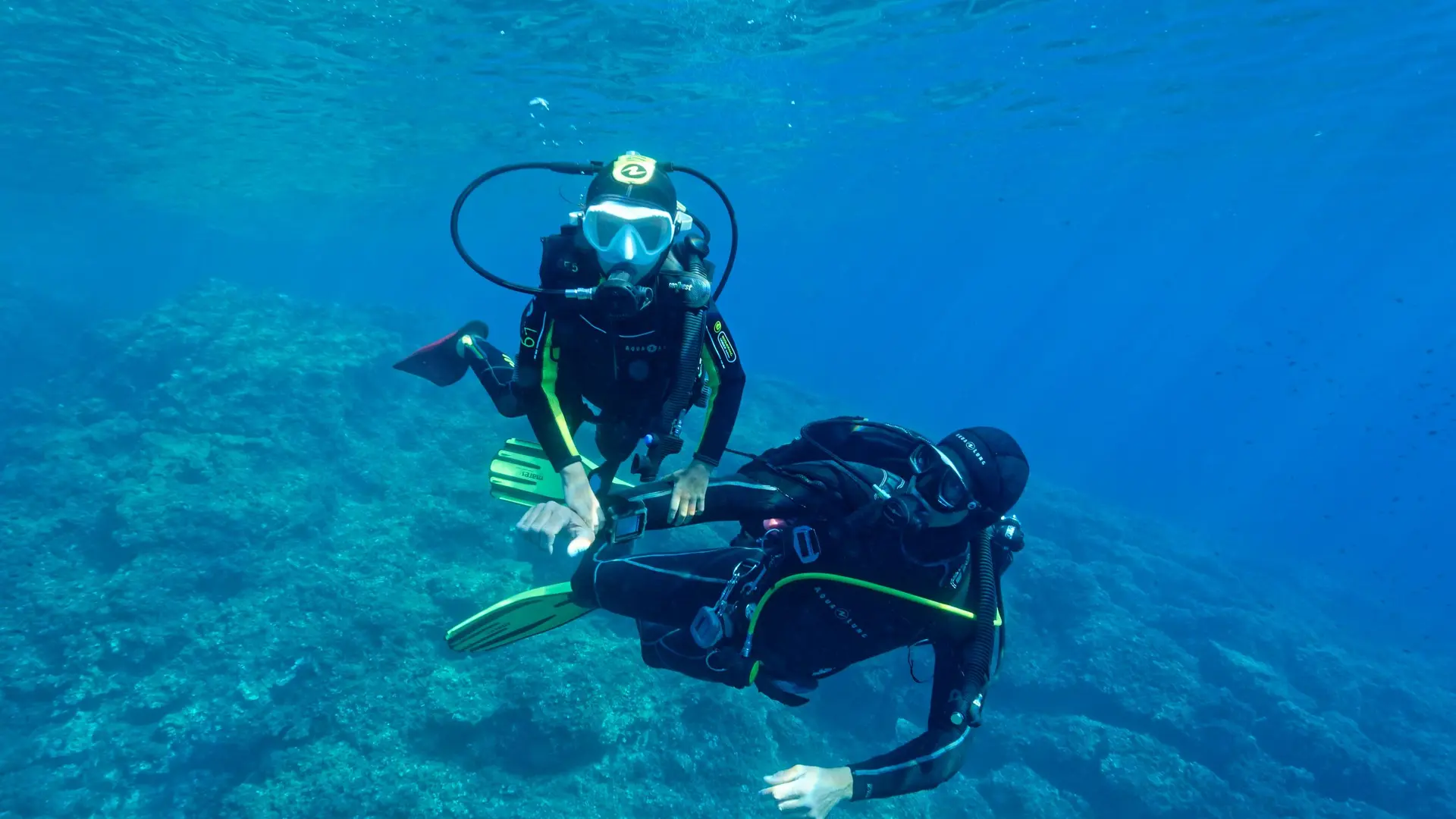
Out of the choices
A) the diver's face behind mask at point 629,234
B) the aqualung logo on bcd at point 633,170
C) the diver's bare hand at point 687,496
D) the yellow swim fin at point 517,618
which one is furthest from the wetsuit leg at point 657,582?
the aqualung logo on bcd at point 633,170

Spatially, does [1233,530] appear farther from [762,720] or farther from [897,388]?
[762,720]

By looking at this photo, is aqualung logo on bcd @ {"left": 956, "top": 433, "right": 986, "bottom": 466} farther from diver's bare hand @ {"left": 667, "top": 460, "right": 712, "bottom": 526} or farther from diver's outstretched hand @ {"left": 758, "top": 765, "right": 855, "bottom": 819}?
diver's outstretched hand @ {"left": 758, "top": 765, "right": 855, "bottom": 819}

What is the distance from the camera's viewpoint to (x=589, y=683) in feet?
28.2

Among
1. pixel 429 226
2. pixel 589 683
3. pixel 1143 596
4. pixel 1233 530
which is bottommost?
pixel 429 226

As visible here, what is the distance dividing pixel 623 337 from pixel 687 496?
1.25 m

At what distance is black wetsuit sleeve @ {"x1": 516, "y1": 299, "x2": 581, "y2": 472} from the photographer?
12.8 ft

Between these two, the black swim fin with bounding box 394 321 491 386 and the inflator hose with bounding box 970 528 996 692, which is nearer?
the inflator hose with bounding box 970 528 996 692

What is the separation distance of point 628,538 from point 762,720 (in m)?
7.11

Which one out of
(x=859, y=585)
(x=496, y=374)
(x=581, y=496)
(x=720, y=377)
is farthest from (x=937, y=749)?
(x=496, y=374)

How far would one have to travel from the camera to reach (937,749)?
3.05m

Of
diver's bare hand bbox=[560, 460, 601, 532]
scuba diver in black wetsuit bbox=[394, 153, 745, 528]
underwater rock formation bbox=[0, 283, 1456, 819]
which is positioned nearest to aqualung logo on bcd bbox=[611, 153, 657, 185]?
scuba diver in black wetsuit bbox=[394, 153, 745, 528]

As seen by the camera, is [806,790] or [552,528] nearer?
[806,790]

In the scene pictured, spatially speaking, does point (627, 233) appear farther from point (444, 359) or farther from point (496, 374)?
point (444, 359)

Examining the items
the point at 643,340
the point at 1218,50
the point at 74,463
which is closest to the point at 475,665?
the point at 643,340
